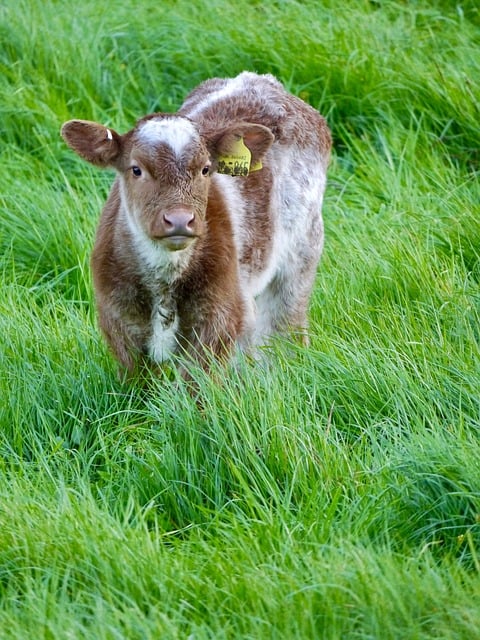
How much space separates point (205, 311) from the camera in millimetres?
5535

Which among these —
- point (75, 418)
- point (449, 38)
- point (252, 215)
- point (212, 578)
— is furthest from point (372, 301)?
point (449, 38)

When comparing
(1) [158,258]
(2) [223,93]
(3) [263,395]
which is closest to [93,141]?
(1) [158,258]

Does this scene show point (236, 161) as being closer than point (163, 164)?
No

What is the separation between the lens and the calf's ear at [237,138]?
5695 mm

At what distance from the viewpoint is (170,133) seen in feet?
17.7

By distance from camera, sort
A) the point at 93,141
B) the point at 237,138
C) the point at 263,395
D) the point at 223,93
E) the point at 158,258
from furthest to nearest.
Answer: the point at 223,93 < the point at 237,138 < the point at 93,141 < the point at 158,258 < the point at 263,395

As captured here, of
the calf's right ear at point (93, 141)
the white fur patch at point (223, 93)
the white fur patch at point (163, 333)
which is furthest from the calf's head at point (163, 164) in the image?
the white fur patch at point (223, 93)

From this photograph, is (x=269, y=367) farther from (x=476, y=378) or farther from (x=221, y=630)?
(x=221, y=630)

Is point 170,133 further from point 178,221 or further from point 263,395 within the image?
point 263,395

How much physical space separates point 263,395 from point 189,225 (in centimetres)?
76

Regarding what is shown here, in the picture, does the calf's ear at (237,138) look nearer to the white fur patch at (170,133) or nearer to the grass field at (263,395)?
the white fur patch at (170,133)

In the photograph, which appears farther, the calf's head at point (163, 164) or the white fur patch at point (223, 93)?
the white fur patch at point (223, 93)

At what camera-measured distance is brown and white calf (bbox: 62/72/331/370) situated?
5.34 m

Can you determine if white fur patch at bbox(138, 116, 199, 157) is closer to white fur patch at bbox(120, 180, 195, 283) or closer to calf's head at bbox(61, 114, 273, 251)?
calf's head at bbox(61, 114, 273, 251)
